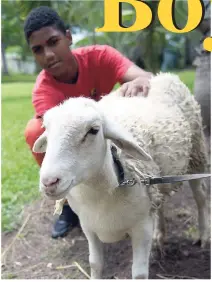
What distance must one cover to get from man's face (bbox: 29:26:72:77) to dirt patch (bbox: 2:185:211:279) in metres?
1.32

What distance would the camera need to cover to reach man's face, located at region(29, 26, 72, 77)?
2377 mm

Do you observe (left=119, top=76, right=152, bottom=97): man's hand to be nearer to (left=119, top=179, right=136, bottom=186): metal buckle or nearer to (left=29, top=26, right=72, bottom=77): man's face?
(left=29, top=26, right=72, bottom=77): man's face

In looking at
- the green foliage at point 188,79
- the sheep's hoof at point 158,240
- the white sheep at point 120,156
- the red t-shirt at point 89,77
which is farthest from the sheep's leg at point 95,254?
the green foliage at point 188,79

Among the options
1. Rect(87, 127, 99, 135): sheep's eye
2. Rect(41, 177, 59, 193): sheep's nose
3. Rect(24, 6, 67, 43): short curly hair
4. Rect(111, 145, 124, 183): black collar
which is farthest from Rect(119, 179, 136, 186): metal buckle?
Rect(24, 6, 67, 43): short curly hair

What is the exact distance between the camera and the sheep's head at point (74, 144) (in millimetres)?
1436

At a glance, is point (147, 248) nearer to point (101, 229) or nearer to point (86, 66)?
point (101, 229)

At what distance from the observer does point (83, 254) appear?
2.85m

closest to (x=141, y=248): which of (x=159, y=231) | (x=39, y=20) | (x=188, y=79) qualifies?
(x=159, y=231)

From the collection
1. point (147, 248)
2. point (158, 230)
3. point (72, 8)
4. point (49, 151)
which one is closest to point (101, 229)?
point (147, 248)

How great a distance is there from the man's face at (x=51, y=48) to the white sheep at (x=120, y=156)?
406 mm

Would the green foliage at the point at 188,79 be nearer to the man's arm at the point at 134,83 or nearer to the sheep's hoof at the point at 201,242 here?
the man's arm at the point at 134,83

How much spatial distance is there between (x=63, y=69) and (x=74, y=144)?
116cm

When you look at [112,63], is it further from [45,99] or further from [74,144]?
[74,144]

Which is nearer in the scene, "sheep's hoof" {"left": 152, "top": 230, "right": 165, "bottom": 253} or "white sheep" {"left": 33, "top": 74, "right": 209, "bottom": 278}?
"white sheep" {"left": 33, "top": 74, "right": 209, "bottom": 278}
